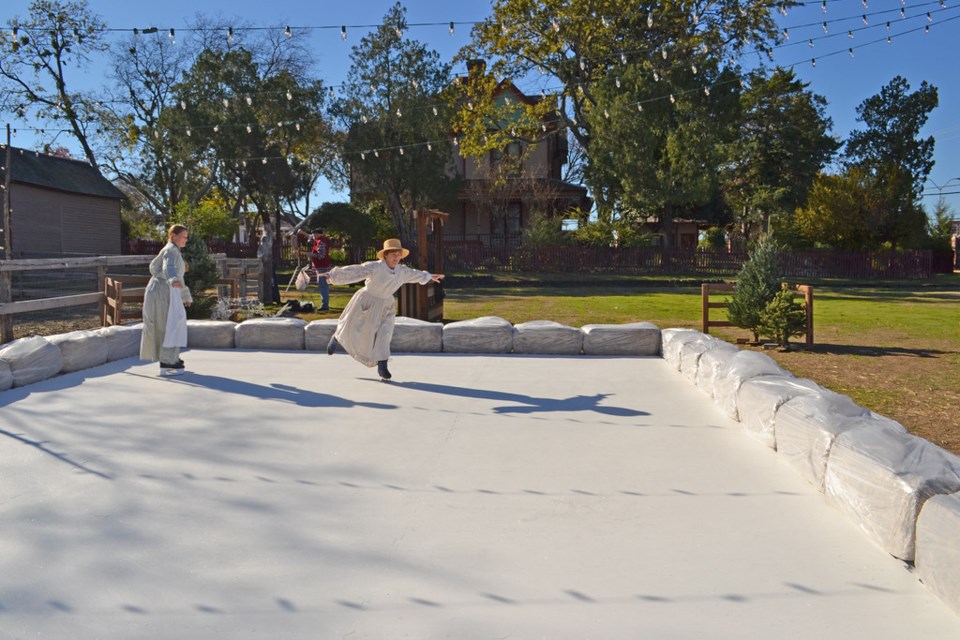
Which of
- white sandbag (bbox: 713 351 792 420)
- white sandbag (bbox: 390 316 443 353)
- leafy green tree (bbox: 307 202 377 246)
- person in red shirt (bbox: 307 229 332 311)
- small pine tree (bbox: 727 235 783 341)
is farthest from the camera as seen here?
leafy green tree (bbox: 307 202 377 246)

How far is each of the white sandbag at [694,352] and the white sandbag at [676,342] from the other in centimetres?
9

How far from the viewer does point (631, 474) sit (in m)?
4.82

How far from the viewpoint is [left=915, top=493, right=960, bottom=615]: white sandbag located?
9.69 ft

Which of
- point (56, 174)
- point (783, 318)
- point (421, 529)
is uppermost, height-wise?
point (56, 174)

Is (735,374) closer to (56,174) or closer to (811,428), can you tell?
(811,428)

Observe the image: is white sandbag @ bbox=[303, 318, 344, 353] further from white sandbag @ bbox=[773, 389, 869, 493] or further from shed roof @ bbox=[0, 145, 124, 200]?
shed roof @ bbox=[0, 145, 124, 200]

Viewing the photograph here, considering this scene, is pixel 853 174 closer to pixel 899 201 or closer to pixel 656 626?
pixel 899 201

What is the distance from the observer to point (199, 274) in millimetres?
14180

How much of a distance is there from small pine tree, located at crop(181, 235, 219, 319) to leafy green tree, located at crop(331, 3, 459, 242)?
1701 cm

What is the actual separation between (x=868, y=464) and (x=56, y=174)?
31994mm

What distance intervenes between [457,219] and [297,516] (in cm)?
3678

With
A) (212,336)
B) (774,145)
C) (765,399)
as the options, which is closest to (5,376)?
(212,336)

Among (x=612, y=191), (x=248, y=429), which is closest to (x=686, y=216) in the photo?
(x=612, y=191)

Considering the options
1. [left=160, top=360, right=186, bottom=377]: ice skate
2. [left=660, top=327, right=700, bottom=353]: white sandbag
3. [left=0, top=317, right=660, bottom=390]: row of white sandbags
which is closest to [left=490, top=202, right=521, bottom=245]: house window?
[left=0, top=317, right=660, bottom=390]: row of white sandbags
